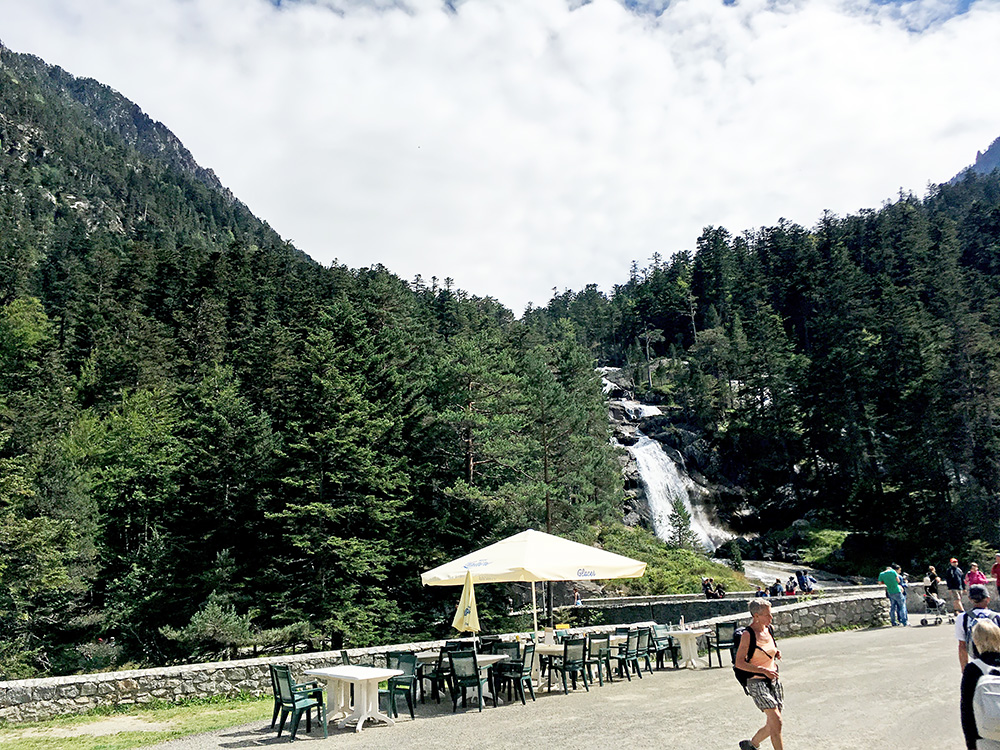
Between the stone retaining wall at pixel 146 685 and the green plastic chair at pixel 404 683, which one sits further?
the stone retaining wall at pixel 146 685

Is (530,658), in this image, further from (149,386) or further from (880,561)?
(880,561)

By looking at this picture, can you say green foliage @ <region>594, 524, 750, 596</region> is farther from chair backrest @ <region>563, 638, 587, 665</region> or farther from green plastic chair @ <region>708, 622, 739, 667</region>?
chair backrest @ <region>563, 638, 587, 665</region>

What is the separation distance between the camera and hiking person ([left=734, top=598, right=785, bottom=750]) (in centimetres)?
596

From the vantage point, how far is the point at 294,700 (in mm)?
8531

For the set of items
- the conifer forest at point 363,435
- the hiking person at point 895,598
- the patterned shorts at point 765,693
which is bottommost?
the hiking person at point 895,598

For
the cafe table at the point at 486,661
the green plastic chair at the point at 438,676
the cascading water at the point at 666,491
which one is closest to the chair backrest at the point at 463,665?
the cafe table at the point at 486,661

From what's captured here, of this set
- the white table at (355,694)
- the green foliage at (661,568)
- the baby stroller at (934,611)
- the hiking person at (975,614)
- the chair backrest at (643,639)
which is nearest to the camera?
the hiking person at (975,614)

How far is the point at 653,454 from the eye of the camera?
54.3 meters

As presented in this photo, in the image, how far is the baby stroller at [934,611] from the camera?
17234 mm

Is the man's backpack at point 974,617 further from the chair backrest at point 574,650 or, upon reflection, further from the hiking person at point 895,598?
the hiking person at point 895,598

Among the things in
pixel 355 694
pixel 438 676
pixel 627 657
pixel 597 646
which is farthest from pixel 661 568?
pixel 355 694

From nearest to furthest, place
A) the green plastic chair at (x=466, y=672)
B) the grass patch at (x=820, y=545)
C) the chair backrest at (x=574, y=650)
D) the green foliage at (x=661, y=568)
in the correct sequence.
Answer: the green plastic chair at (x=466, y=672) < the chair backrest at (x=574, y=650) < the green foliage at (x=661, y=568) < the grass patch at (x=820, y=545)

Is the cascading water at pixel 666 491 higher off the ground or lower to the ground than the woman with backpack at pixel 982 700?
higher

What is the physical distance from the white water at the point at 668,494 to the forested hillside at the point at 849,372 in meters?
2.70
